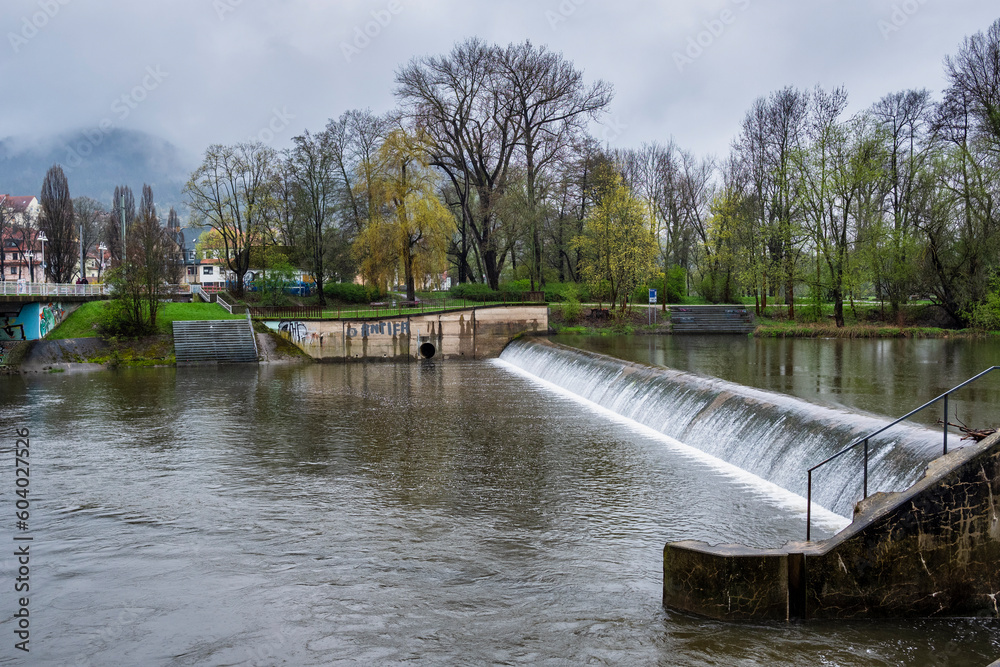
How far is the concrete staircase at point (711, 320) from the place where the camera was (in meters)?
45.0

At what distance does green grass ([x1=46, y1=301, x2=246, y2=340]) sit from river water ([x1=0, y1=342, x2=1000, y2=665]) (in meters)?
19.0

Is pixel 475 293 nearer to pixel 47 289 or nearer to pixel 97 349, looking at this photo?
pixel 97 349

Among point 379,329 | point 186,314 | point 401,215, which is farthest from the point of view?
point 401,215

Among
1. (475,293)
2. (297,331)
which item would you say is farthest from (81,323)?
(475,293)

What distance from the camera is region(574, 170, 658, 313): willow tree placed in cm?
4491

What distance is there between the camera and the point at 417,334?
37.7m

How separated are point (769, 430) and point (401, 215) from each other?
31.1 metres

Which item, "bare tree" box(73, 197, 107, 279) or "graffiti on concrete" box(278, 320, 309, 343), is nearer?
"graffiti on concrete" box(278, 320, 309, 343)

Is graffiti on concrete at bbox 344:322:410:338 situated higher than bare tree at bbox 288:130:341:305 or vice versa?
bare tree at bbox 288:130:341:305

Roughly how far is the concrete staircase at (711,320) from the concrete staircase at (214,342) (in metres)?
25.3

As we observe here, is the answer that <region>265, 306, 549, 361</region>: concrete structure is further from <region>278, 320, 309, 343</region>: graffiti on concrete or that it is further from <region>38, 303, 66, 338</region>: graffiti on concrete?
<region>38, 303, 66, 338</region>: graffiti on concrete

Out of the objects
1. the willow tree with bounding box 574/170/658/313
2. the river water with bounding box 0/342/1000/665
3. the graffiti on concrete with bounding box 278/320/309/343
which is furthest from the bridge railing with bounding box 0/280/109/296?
the willow tree with bounding box 574/170/658/313

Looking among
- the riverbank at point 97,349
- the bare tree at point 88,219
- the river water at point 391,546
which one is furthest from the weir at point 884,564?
the bare tree at point 88,219

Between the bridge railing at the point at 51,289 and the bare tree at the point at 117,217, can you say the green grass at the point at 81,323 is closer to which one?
the bridge railing at the point at 51,289
